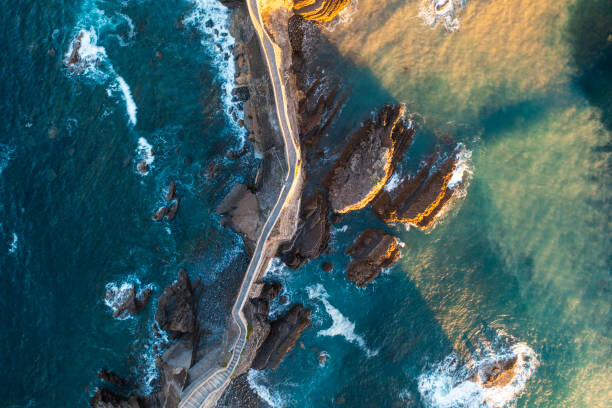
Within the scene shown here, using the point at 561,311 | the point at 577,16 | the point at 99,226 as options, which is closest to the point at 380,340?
the point at 561,311

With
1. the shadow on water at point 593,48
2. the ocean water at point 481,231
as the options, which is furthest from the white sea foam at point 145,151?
the shadow on water at point 593,48

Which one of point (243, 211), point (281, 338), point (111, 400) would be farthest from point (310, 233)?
point (111, 400)

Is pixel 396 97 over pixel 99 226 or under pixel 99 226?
over

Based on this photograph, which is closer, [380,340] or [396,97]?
[396,97]

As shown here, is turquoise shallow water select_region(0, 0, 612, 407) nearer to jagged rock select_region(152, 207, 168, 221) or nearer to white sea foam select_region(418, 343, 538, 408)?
white sea foam select_region(418, 343, 538, 408)

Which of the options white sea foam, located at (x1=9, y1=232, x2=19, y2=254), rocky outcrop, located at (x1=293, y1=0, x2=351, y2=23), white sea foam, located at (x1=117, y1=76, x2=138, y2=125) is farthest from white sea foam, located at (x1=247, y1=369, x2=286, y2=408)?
rocky outcrop, located at (x1=293, y1=0, x2=351, y2=23)

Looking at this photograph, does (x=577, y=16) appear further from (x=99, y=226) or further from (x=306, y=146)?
(x=99, y=226)

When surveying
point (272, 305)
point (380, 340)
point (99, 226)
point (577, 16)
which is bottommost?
point (380, 340)
